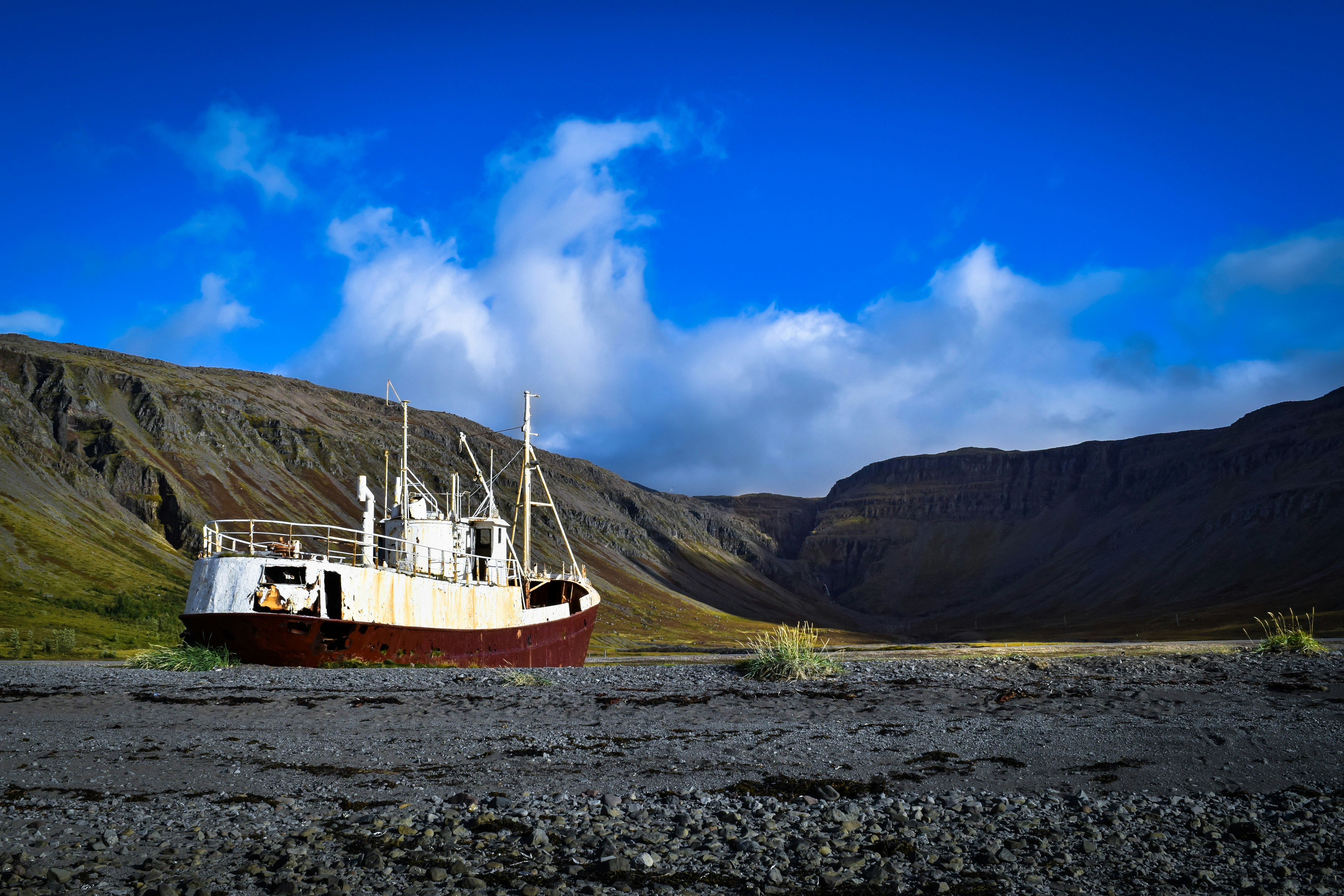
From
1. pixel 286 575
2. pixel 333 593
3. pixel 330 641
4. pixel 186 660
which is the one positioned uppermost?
pixel 286 575

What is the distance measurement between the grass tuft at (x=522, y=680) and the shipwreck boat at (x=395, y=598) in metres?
6.41

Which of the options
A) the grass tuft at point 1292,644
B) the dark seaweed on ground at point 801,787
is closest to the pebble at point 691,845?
the dark seaweed on ground at point 801,787

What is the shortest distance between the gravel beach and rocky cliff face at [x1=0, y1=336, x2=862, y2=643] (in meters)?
47.8

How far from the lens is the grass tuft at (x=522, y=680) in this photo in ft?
67.9

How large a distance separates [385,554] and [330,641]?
14960 mm

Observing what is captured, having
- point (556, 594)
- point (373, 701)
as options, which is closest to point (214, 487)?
point (556, 594)

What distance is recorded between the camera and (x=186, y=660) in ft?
85.0

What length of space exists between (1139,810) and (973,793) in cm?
158

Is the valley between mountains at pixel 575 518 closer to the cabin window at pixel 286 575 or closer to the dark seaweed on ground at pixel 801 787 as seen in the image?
the cabin window at pixel 286 575

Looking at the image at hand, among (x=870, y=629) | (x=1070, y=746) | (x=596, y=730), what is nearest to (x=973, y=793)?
(x=1070, y=746)

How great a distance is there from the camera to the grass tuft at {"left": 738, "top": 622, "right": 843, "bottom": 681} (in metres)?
21.5

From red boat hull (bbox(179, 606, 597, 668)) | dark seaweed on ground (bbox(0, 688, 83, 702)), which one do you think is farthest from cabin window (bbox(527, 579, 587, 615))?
dark seaweed on ground (bbox(0, 688, 83, 702))

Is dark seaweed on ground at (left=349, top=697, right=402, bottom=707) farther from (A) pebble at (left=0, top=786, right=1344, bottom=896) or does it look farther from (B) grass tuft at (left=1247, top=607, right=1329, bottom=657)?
(B) grass tuft at (left=1247, top=607, right=1329, bottom=657)

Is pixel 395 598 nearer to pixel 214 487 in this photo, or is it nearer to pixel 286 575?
pixel 286 575
